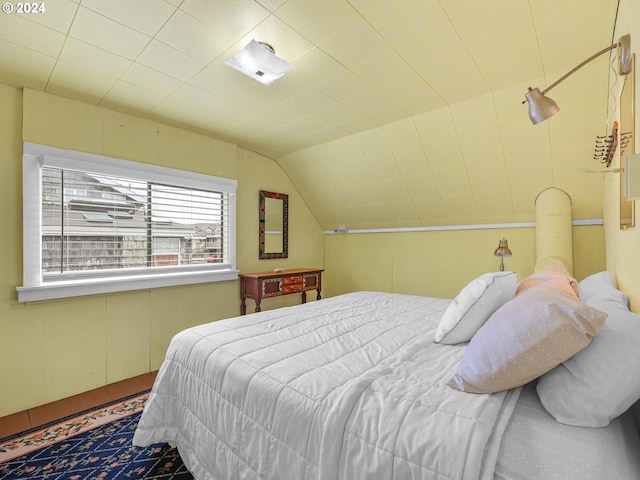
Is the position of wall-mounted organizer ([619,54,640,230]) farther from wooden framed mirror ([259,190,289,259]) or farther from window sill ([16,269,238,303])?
wooden framed mirror ([259,190,289,259])

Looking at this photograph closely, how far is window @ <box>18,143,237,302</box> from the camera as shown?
243 centimetres

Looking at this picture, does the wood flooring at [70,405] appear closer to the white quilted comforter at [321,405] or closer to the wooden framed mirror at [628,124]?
the white quilted comforter at [321,405]

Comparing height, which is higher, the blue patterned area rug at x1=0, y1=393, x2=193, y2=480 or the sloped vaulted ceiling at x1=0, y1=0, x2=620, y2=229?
the sloped vaulted ceiling at x1=0, y1=0, x2=620, y2=229

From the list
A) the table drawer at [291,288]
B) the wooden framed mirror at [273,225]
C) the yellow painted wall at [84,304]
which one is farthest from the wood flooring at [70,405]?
the wooden framed mirror at [273,225]

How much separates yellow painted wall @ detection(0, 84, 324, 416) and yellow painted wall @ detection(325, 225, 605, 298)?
6.29 feet

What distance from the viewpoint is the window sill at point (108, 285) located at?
7.77 ft

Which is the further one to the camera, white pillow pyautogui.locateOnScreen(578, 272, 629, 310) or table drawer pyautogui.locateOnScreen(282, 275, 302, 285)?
table drawer pyautogui.locateOnScreen(282, 275, 302, 285)

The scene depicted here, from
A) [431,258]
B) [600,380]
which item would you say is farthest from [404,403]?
[431,258]

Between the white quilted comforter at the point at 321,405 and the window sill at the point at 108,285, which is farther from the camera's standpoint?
the window sill at the point at 108,285

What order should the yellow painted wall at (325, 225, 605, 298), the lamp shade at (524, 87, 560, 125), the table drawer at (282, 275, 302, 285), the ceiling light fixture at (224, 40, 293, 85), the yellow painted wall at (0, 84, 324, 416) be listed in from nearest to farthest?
the lamp shade at (524, 87, 560, 125)
the ceiling light fixture at (224, 40, 293, 85)
the yellow painted wall at (0, 84, 324, 416)
the yellow painted wall at (325, 225, 605, 298)
the table drawer at (282, 275, 302, 285)

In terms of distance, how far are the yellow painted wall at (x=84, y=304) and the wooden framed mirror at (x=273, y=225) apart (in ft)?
2.03

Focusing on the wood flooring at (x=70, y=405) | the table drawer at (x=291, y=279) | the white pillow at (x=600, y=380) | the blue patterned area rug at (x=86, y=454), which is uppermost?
the white pillow at (x=600, y=380)

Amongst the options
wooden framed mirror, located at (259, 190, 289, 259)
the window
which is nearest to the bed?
the window

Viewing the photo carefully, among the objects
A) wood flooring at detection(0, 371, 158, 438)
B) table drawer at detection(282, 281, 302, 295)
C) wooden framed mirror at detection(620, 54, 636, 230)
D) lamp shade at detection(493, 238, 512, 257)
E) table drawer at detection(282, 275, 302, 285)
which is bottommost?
wood flooring at detection(0, 371, 158, 438)
